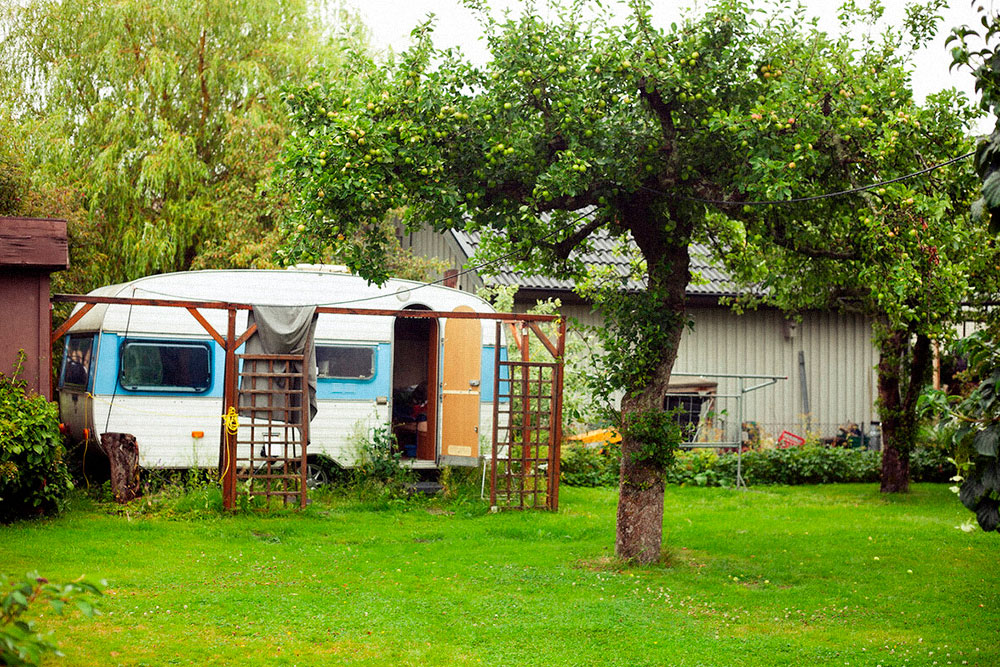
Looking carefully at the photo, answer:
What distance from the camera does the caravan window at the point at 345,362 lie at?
1395 centimetres

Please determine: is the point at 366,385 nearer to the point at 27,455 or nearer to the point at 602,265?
the point at 27,455

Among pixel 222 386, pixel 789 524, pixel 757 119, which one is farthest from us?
pixel 222 386

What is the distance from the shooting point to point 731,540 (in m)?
11.3

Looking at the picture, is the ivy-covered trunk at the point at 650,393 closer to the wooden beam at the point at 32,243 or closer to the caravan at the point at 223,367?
the caravan at the point at 223,367

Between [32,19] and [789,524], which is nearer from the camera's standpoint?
[789,524]

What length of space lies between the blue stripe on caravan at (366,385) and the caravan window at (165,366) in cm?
153

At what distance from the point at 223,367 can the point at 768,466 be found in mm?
8788

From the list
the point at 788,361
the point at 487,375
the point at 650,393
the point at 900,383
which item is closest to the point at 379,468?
the point at 487,375

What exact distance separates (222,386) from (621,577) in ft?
21.6

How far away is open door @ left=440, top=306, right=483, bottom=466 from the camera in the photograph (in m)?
14.2

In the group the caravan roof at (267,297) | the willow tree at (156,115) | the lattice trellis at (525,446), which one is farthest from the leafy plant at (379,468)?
the willow tree at (156,115)

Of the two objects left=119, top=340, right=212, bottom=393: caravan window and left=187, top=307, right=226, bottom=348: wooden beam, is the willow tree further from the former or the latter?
left=187, top=307, right=226, bottom=348: wooden beam

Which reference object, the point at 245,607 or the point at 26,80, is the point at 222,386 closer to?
the point at 245,607

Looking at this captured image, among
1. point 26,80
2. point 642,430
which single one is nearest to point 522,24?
point 642,430
